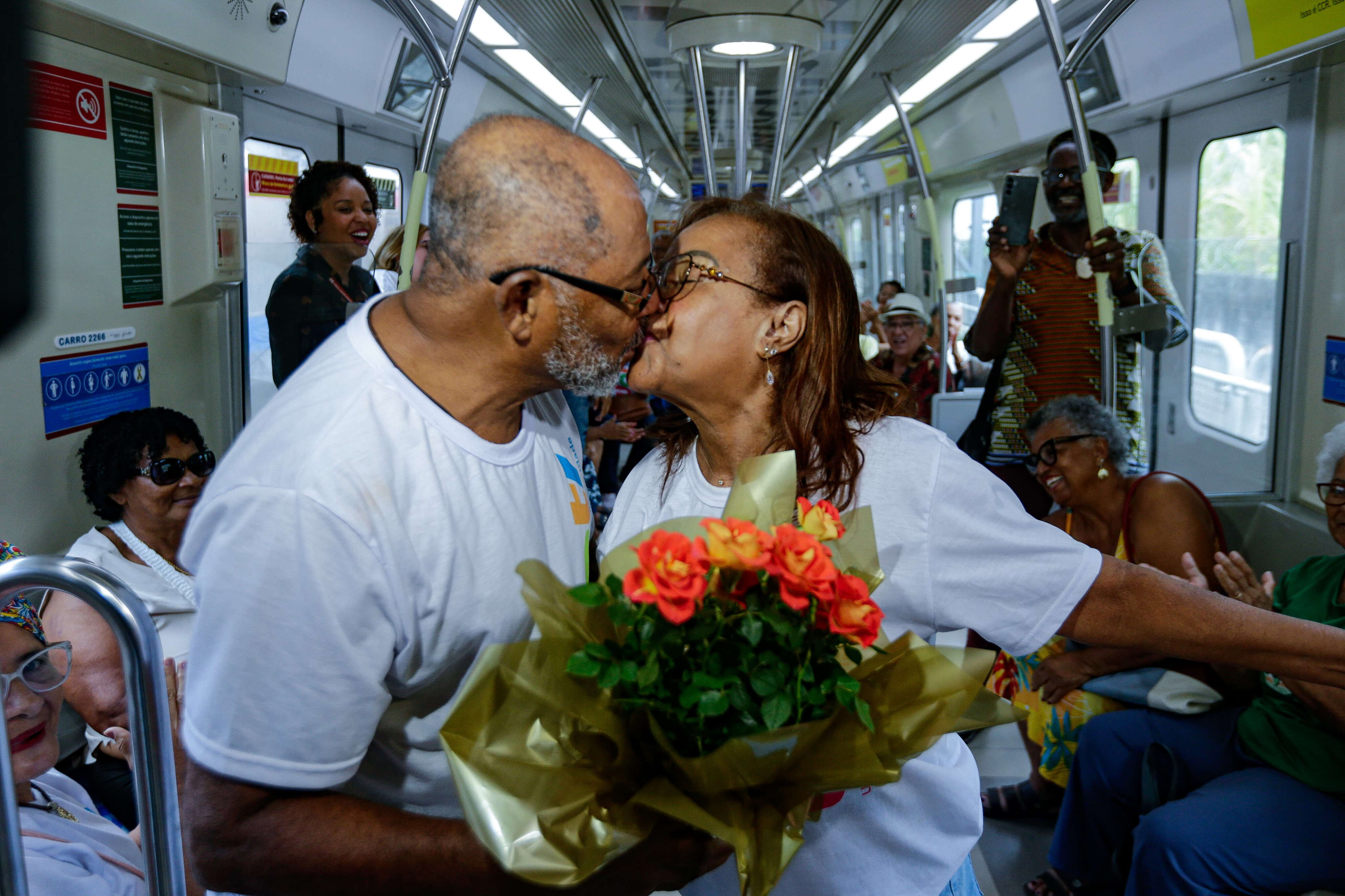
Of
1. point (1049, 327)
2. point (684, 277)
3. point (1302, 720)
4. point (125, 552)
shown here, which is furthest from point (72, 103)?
point (1302, 720)

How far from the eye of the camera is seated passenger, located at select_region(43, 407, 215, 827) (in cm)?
261

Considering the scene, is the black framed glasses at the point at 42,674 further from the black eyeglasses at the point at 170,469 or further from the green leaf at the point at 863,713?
the green leaf at the point at 863,713

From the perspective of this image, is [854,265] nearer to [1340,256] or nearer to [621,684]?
[1340,256]

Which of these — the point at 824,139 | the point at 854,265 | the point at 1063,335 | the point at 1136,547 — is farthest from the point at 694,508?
the point at 854,265

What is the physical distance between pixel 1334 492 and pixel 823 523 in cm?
218

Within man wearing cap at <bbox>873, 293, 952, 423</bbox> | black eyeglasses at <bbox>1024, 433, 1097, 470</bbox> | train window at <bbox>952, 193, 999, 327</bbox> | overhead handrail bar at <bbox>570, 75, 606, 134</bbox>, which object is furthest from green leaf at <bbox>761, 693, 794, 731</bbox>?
train window at <bbox>952, 193, 999, 327</bbox>

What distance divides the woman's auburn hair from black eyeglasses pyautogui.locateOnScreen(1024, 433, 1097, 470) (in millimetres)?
1741

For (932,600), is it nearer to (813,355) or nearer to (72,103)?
(813,355)

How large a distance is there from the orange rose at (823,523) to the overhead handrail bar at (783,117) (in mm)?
2979

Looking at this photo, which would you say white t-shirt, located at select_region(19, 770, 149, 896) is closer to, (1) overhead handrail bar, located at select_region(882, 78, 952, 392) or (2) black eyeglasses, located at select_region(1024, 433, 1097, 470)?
(2) black eyeglasses, located at select_region(1024, 433, 1097, 470)

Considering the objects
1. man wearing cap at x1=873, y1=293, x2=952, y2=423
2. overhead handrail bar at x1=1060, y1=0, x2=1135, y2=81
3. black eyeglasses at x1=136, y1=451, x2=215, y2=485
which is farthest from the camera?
man wearing cap at x1=873, y1=293, x2=952, y2=423

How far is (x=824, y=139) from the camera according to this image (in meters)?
10.0

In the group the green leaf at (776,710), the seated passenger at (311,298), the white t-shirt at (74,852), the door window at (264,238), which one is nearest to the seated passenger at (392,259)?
the seated passenger at (311,298)

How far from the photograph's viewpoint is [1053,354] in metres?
3.95
